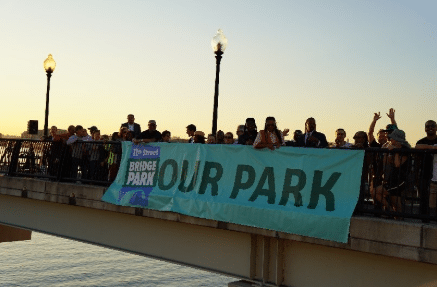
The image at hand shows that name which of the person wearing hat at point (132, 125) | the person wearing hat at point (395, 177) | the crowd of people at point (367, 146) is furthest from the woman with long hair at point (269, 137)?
the person wearing hat at point (132, 125)

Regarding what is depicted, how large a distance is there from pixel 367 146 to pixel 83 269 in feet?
100

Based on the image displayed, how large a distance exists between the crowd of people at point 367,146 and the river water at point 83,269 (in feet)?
67.6

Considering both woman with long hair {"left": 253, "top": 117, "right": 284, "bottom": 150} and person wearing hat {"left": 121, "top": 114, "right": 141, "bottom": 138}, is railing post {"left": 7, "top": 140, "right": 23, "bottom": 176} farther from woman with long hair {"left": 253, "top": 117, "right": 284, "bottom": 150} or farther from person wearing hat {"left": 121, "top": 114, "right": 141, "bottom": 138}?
woman with long hair {"left": 253, "top": 117, "right": 284, "bottom": 150}

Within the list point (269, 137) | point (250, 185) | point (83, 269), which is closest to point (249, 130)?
point (269, 137)

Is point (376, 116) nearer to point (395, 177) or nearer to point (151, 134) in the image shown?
point (395, 177)

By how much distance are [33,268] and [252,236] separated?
2934 cm

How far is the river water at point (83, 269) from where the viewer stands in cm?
3438

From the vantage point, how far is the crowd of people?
27.9ft

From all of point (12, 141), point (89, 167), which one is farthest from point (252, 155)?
point (12, 141)

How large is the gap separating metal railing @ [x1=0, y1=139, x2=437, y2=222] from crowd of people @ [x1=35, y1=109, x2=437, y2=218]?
0.01 metres

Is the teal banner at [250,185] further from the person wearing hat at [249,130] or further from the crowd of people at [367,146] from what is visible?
the person wearing hat at [249,130]

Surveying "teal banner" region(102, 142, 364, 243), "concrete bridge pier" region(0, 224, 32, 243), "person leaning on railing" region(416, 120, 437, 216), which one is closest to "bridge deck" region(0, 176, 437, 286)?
"teal banner" region(102, 142, 364, 243)

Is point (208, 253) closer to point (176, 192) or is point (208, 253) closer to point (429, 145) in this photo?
point (176, 192)

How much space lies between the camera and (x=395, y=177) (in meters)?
8.70
